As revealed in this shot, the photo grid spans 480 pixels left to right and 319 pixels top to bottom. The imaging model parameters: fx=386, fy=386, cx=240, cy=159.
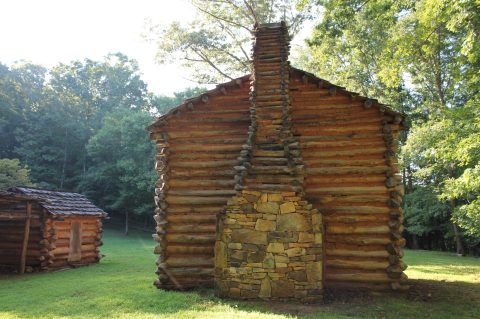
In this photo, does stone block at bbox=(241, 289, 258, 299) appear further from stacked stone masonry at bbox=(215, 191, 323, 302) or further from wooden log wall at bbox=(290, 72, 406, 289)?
wooden log wall at bbox=(290, 72, 406, 289)

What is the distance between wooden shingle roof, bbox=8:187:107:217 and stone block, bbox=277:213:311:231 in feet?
37.5

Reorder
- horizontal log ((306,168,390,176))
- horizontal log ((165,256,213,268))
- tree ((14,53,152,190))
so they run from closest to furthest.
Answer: horizontal log ((165,256,213,268)) < horizontal log ((306,168,390,176)) < tree ((14,53,152,190))

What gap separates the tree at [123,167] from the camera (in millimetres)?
38562

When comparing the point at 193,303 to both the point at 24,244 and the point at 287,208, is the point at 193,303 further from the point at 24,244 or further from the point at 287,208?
the point at 24,244

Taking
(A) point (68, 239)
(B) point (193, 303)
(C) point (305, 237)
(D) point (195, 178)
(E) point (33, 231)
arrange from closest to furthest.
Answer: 1. (B) point (193, 303)
2. (C) point (305, 237)
3. (D) point (195, 178)
4. (E) point (33, 231)
5. (A) point (68, 239)

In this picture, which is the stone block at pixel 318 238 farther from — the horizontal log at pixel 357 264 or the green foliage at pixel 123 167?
the green foliage at pixel 123 167

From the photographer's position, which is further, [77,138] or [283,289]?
[77,138]

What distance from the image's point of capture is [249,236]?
9.88 m

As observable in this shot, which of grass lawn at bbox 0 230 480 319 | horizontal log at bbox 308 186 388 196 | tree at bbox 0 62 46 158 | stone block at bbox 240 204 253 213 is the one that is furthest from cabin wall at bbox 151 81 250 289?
tree at bbox 0 62 46 158

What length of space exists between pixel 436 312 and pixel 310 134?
582 centimetres

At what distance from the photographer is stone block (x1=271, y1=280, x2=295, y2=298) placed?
31.4 ft

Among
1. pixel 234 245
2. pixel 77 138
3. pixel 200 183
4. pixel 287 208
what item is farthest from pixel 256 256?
pixel 77 138

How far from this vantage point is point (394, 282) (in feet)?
35.5

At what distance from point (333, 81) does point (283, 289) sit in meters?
18.7
